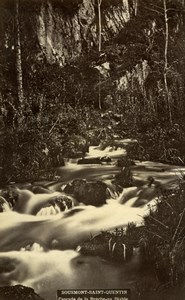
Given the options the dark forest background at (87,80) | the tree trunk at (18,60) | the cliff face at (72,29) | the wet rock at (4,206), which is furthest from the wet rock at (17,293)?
the cliff face at (72,29)

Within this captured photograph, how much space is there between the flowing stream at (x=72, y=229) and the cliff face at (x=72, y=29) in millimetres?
389

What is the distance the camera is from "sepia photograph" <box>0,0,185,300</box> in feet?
5.64

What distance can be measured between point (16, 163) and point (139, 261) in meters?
0.58

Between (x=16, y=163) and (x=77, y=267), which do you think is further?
(x=16, y=163)

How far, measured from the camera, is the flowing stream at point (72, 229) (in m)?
1.73

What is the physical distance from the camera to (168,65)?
1800 mm

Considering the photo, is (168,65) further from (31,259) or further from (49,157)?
(31,259)

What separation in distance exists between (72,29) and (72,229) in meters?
0.74

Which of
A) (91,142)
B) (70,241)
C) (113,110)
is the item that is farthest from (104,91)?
(70,241)

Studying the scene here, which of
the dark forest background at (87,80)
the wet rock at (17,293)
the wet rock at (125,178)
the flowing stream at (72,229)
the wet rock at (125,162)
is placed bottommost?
the wet rock at (17,293)

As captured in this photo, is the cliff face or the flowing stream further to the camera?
the cliff face

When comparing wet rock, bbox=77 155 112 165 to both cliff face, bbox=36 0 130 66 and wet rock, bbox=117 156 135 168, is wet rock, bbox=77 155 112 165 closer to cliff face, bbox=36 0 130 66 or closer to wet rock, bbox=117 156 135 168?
wet rock, bbox=117 156 135 168

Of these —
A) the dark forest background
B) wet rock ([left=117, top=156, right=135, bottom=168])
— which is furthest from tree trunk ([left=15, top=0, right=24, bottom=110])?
wet rock ([left=117, top=156, right=135, bottom=168])

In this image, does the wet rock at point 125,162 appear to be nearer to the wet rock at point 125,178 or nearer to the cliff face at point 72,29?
the wet rock at point 125,178
